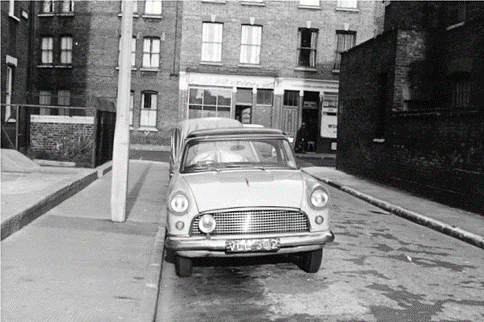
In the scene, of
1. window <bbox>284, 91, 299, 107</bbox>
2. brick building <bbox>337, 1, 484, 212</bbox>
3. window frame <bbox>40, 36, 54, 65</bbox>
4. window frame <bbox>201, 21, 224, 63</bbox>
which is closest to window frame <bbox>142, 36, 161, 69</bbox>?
window frame <bbox>201, 21, 224, 63</bbox>

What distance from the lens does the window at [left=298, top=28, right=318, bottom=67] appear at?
113ft

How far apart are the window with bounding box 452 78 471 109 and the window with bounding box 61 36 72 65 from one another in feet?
85.7

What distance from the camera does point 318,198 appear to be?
6.26 metres

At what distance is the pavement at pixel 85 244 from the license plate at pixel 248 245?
0.83m

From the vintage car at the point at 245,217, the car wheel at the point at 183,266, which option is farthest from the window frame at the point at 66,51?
the car wheel at the point at 183,266

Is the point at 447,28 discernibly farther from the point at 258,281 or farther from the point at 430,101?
the point at 258,281

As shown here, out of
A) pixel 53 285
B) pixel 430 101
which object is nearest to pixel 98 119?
pixel 430 101

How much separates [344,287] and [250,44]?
2936 centimetres

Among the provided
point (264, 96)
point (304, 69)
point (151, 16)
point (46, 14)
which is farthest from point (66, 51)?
point (304, 69)

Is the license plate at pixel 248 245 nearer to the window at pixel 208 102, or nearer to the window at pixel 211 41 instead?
the window at pixel 208 102

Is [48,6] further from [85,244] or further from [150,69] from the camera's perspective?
[85,244]

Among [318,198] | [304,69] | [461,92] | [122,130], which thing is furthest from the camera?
[304,69]

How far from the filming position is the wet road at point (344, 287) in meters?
5.17

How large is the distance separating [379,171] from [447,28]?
4.76 m
